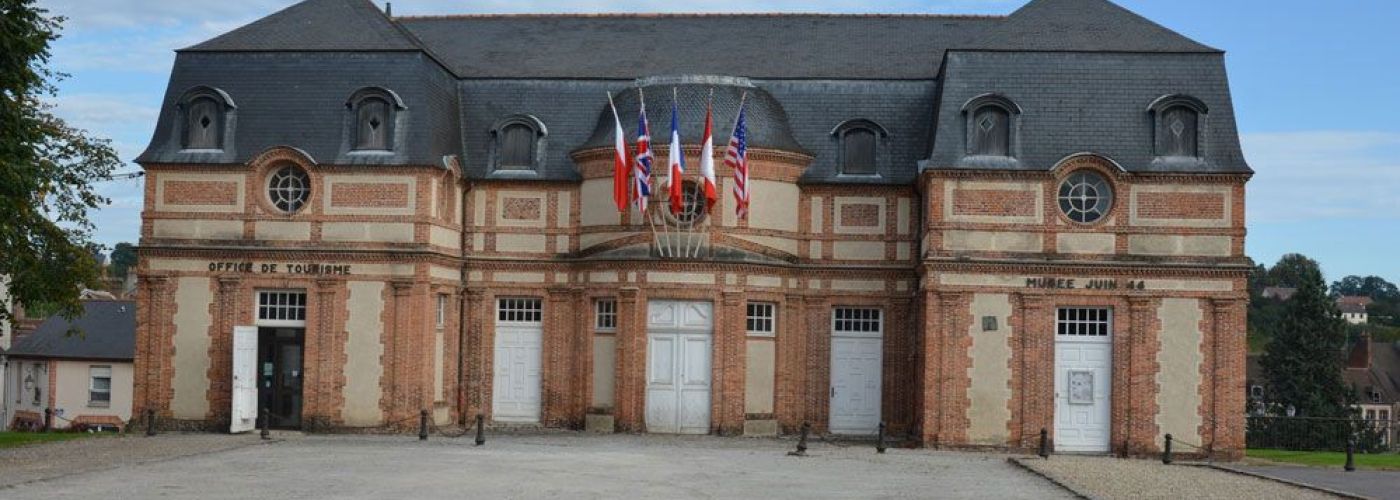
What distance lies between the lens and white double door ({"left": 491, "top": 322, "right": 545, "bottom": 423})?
36125 mm

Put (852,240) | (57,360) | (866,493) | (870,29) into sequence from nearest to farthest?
(866,493) → (852,240) → (870,29) → (57,360)

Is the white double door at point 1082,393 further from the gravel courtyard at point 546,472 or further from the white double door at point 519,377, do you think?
the white double door at point 519,377

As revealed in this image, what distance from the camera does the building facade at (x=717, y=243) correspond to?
33.0m

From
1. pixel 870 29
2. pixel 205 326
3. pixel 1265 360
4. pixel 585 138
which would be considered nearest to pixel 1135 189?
pixel 870 29

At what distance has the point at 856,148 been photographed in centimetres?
3575

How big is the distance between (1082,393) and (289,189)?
16.8 metres

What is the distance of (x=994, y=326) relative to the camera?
33.1 meters

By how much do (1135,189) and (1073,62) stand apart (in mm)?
2893

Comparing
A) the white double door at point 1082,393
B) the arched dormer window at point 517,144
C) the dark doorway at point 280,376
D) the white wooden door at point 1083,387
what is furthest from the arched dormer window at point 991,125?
the dark doorway at point 280,376

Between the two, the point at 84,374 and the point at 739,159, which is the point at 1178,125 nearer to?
the point at 739,159

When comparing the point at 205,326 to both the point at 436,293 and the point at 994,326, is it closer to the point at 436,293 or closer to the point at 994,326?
the point at 436,293

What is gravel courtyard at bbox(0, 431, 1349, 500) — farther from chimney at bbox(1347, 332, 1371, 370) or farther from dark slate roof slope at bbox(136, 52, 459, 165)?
chimney at bbox(1347, 332, 1371, 370)

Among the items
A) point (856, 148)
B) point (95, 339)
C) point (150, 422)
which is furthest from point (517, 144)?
point (95, 339)

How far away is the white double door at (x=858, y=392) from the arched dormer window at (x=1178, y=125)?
7319 mm
